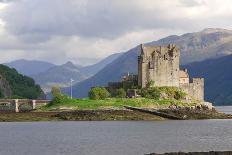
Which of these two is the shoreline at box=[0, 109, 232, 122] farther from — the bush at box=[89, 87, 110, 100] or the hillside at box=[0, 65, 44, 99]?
the hillside at box=[0, 65, 44, 99]

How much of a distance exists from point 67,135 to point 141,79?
54909 mm

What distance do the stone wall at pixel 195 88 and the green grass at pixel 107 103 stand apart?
948 centimetres

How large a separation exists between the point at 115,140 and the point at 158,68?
64183 mm

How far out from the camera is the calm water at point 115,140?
64.4 metres

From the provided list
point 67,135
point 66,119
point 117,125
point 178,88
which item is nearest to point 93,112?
point 66,119

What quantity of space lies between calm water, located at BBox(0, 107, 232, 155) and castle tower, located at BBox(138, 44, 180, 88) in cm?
3342

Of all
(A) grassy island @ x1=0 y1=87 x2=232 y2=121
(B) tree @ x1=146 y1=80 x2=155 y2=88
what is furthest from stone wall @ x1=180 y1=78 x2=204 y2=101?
(B) tree @ x1=146 y1=80 x2=155 y2=88

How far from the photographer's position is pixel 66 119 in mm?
116938

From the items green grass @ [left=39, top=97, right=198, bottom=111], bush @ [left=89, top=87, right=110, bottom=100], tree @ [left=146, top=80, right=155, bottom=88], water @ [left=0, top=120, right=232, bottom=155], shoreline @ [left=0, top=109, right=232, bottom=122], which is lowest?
water @ [left=0, top=120, right=232, bottom=155]

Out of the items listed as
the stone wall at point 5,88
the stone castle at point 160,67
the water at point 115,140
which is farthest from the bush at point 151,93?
the stone wall at point 5,88

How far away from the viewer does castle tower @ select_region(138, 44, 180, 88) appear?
13950 cm

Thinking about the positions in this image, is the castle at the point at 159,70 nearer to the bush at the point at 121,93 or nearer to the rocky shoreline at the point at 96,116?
the bush at the point at 121,93

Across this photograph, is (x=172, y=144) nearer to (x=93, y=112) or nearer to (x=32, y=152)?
(x=32, y=152)

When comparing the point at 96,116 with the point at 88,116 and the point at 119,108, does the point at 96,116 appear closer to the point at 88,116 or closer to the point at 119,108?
the point at 88,116
